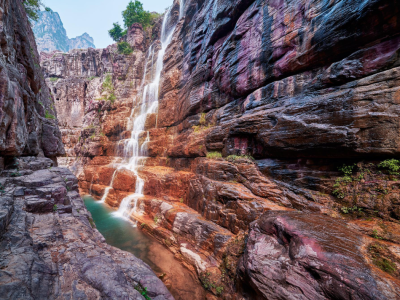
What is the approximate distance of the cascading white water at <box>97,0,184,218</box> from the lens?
13285 millimetres

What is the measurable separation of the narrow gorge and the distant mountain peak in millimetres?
114036

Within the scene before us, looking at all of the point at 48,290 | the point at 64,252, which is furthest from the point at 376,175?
the point at 64,252

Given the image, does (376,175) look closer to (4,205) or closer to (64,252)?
(64,252)

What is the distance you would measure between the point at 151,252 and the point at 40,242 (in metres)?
5.72

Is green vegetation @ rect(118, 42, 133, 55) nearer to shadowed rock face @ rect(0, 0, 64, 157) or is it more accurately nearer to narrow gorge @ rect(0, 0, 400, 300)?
narrow gorge @ rect(0, 0, 400, 300)

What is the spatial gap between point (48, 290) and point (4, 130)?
205 inches

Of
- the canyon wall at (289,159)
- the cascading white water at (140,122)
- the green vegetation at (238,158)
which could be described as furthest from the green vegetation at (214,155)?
the cascading white water at (140,122)

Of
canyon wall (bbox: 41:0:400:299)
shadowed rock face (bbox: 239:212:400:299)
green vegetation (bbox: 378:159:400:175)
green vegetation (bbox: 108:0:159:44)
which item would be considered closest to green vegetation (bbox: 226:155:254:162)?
canyon wall (bbox: 41:0:400:299)

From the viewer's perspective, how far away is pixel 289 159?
6871 mm

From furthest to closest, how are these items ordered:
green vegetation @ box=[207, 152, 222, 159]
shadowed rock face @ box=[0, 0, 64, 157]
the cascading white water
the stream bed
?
the cascading white water → green vegetation @ box=[207, 152, 222, 159] → the stream bed → shadowed rock face @ box=[0, 0, 64, 157]

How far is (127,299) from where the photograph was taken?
3.00 metres

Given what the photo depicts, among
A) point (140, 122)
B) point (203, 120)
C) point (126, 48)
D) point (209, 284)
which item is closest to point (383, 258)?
point (209, 284)

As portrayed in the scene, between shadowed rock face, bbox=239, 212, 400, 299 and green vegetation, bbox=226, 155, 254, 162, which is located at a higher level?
green vegetation, bbox=226, 155, 254, 162

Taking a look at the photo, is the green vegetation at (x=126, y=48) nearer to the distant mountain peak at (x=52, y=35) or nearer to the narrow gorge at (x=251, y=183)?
the narrow gorge at (x=251, y=183)
